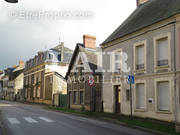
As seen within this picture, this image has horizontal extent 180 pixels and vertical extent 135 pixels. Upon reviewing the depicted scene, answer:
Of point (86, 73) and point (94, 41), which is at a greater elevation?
point (94, 41)

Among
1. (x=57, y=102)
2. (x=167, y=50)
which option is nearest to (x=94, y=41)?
(x=57, y=102)

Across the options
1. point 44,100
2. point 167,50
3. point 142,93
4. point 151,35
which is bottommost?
point 44,100

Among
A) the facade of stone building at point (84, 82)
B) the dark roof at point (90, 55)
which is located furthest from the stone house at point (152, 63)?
the dark roof at point (90, 55)

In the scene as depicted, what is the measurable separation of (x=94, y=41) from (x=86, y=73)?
5.58m

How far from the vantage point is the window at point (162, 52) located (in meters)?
13.7

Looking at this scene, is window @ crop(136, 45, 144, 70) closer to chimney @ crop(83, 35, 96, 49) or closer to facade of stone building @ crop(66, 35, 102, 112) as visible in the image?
facade of stone building @ crop(66, 35, 102, 112)

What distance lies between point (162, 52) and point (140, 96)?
3548 mm

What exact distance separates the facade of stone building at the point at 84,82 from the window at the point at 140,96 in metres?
5.80

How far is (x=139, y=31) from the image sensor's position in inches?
621

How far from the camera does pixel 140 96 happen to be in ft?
51.6

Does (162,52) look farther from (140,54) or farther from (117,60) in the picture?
(117,60)

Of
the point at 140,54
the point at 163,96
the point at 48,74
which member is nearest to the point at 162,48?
the point at 140,54

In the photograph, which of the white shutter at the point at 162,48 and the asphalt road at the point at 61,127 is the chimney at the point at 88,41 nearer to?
the white shutter at the point at 162,48

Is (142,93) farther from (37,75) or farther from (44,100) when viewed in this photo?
(37,75)
